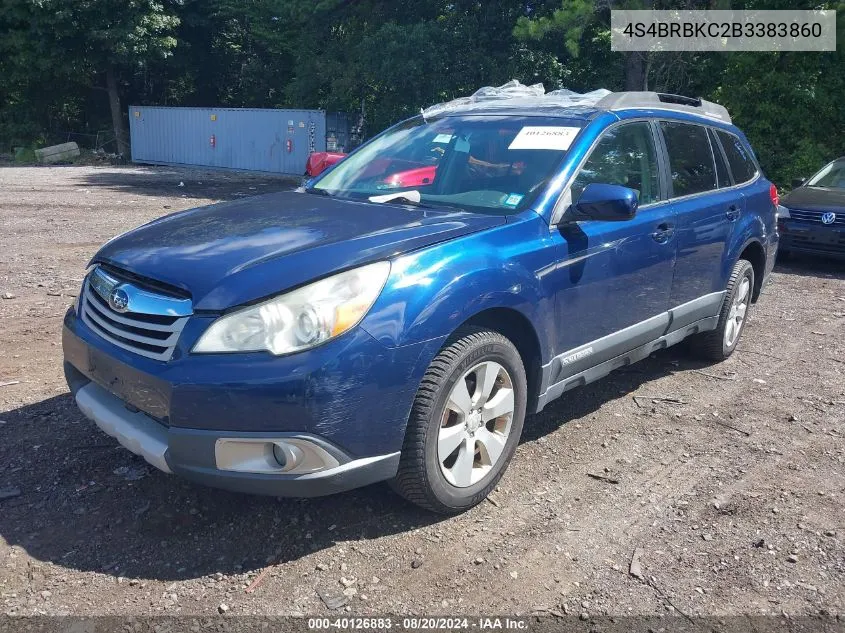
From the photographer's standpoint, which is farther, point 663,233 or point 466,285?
point 663,233

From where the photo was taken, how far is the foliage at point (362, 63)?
1661 centimetres

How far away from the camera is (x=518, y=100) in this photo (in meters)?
4.86

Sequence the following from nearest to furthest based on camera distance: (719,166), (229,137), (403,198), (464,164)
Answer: (403,198) → (464,164) → (719,166) → (229,137)

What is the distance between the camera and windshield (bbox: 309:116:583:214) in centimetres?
397

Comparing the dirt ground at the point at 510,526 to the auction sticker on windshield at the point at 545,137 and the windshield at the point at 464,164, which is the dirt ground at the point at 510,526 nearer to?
the windshield at the point at 464,164

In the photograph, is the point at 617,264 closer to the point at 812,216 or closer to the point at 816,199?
the point at 812,216

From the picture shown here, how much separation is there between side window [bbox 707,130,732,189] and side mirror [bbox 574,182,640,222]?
6.20 ft

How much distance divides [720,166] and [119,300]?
4.11 metres

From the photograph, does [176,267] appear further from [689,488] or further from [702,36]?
[702,36]

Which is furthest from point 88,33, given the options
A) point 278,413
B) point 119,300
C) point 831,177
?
point 278,413

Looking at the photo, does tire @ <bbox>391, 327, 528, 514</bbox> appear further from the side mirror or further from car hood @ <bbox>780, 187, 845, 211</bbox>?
car hood @ <bbox>780, 187, 845, 211</bbox>

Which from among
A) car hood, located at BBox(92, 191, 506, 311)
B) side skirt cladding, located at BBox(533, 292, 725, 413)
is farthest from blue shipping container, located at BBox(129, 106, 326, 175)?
car hood, located at BBox(92, 191, 506, 311)

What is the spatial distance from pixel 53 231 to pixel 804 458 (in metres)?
10.2

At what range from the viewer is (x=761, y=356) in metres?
6.03
